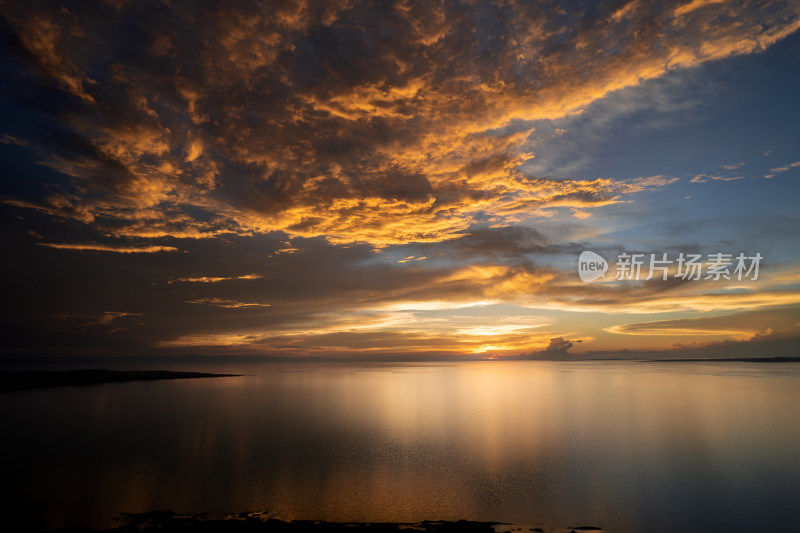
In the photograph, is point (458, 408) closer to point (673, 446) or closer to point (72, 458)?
point (673, 446)

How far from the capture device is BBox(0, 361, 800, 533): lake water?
1812 centimetres

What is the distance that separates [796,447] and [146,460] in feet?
142

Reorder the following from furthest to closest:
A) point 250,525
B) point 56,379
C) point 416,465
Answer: point 56,379, point 416,465, point 250,525

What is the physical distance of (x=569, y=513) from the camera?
17.8 m

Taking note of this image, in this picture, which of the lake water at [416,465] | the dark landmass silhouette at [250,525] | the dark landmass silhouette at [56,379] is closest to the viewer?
the dark landmass silhouette at [250,525]

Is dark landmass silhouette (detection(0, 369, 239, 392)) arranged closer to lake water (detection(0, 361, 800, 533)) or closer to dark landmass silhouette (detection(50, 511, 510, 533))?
lake water (detection(0, 361, 800, 533))

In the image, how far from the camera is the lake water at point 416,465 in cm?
1812

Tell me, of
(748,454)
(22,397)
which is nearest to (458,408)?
(748,454)

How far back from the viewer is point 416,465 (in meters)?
25.5

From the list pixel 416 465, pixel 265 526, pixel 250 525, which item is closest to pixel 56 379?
pixel 416 465

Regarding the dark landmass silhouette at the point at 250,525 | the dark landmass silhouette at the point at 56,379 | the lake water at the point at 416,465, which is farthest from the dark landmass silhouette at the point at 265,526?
the dark landmass silhouette at the point at 56,379

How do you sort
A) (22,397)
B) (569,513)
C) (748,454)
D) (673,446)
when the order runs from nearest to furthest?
1. (569,513)
2. (748,454)
3. (673,446)
4. (22,397)

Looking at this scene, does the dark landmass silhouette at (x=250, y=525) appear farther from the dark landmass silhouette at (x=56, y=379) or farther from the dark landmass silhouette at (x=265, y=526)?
the dark landmass silhouette at (x=56, y=379)

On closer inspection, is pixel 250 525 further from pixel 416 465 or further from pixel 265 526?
pixel 416 465
